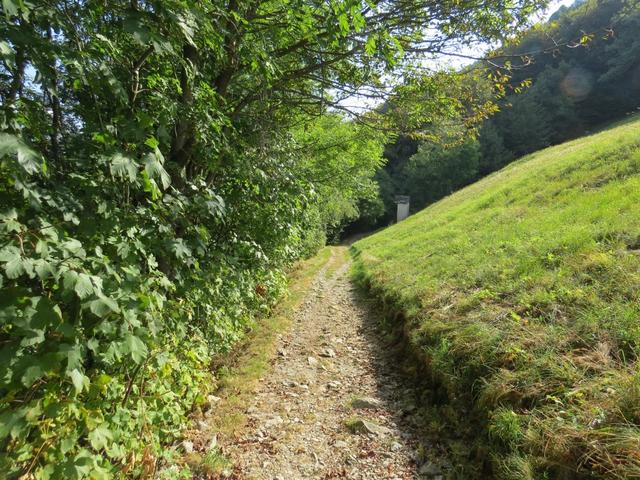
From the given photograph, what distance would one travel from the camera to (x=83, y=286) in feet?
5.61

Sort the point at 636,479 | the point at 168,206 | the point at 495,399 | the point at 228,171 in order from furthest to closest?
the point at 228,171
the point at 495,399
the point at 168,206
the point at 636,479

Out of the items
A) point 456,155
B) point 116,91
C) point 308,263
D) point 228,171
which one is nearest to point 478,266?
point 228,171

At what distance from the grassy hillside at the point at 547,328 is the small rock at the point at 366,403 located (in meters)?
0.85

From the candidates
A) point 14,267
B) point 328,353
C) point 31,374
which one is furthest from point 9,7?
point 328,353

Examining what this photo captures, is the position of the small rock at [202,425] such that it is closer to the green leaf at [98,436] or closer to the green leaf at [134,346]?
the green leaf at [98,436]

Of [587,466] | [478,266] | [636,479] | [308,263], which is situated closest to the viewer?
[636,479]

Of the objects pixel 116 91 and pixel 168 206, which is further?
pixel 168 206

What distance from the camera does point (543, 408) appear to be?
9.70ft

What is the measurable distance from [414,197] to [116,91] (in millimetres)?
50963

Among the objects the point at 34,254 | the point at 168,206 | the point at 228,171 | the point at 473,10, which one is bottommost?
the point at 34,254

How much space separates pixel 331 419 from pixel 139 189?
3.51 metres

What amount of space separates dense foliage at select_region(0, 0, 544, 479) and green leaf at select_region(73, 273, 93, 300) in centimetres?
1

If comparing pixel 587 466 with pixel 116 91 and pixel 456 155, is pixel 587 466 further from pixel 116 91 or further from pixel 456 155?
pixel 456 155

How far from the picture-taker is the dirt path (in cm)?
341
